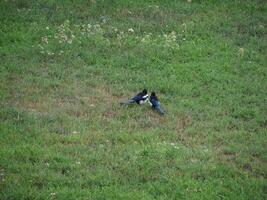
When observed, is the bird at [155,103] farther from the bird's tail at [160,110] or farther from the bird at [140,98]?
the bird at [140,98]

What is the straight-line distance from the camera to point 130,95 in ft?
40.4

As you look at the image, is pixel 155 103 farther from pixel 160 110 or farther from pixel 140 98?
pixel 140 98

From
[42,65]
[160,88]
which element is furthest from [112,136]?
[42,65]

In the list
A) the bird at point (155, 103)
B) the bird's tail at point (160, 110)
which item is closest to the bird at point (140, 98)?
the bird at point (155, 103)

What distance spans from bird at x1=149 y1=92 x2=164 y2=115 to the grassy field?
14cm

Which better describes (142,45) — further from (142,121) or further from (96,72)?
(142,121)

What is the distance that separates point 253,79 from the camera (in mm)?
13445

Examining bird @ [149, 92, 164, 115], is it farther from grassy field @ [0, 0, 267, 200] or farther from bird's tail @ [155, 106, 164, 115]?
grassy field @ [0, 0, 267, 200]

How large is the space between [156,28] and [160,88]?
3.71 m

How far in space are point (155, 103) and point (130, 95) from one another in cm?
93

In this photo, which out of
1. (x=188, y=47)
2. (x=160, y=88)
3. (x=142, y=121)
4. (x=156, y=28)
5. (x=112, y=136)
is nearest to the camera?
(x=112, y=136)

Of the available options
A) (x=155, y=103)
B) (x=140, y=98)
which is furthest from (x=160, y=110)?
(x=140, y=98)

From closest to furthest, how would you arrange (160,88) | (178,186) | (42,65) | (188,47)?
(178,186) < (160,88) < (42,65) < (188,47)

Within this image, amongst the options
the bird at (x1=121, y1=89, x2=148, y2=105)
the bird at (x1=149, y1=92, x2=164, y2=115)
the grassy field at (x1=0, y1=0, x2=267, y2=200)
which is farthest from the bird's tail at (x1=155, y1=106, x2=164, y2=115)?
the bird at (x1=121, y1=89, x2=148, y2=105)
